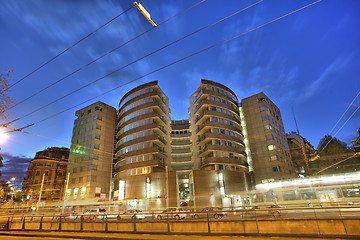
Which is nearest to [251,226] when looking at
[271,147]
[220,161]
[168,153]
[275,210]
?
[275,210]

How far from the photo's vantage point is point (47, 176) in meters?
92.1

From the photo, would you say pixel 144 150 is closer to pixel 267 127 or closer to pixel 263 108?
pixel 267 127

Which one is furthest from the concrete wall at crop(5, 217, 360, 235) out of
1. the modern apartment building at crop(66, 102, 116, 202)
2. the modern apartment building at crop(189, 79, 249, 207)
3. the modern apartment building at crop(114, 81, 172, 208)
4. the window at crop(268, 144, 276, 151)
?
the window at crop(268, 144, 276, 151)

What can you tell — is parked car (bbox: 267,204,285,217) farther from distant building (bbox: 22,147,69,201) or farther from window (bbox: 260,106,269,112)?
distant building (bbox: 22,147,69,201)

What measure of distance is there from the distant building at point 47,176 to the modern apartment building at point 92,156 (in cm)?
2690

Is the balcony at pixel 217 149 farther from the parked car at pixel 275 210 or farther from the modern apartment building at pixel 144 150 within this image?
the parked car at pixel 275 210

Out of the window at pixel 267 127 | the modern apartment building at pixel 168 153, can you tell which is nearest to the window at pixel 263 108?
the window at pixel 267 127

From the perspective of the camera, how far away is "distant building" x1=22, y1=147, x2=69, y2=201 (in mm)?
87875

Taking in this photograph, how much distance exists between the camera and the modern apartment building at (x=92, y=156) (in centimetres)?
6184

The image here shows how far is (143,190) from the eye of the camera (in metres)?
50.7

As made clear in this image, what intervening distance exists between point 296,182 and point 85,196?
52.8 meters

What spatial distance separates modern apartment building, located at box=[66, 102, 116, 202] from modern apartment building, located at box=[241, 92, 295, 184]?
44.8m

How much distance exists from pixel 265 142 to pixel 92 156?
2060 inches

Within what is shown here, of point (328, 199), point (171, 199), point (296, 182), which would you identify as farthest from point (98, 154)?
point (328, 199)
